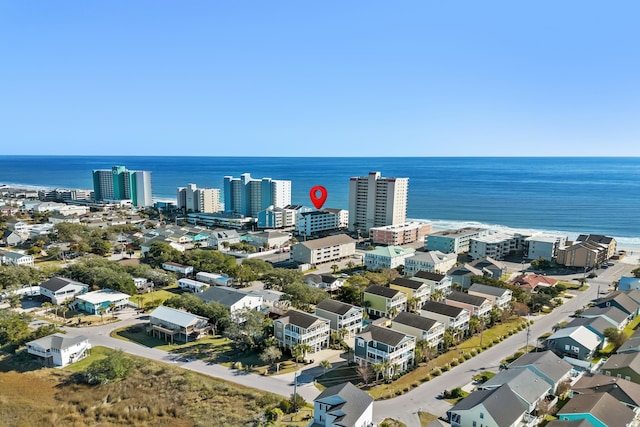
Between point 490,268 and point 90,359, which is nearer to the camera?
point 90,359

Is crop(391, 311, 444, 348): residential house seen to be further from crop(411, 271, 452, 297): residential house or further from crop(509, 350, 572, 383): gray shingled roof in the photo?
crop(411, 271, 452, 297): residential house

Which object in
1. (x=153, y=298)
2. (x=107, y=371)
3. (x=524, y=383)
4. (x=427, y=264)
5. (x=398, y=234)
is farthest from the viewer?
(x=398, y=234)

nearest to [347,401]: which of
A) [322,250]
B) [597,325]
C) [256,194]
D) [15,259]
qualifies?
[597,325]

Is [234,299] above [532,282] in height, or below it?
above

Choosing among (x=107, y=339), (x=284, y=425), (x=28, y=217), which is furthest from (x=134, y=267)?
(x=28, y=217)

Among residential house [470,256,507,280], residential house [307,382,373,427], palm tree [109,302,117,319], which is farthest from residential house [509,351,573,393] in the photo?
palm tree [109,302,117,319]

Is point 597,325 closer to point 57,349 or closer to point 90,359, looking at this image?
point 90,359

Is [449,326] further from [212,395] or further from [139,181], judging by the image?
[139,181]
